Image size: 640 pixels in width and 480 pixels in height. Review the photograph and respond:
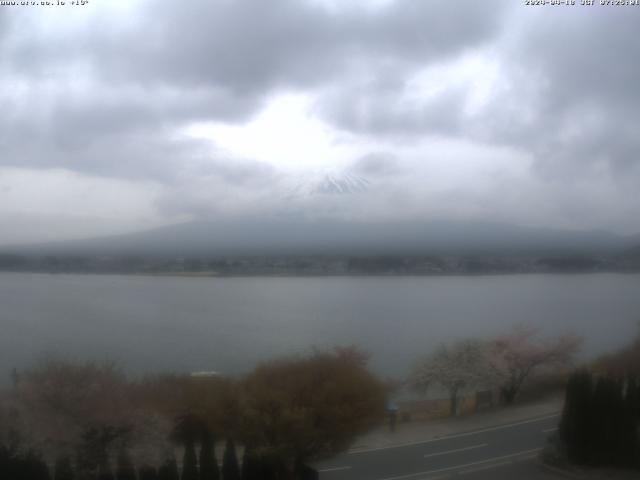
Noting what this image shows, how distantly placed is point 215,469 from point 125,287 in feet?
19.4

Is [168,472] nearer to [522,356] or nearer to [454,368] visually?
[454,368]

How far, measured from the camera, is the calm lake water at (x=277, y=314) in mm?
7602

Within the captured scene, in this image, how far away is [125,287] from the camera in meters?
10.1

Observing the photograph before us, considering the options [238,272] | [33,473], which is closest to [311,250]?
[238,272]

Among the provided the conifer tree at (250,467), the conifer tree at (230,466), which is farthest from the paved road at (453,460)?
the conifer tree at (230,466)

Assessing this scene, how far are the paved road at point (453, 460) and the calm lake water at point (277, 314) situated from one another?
1694mm

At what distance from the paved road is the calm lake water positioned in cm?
169

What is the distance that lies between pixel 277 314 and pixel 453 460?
5.06 meters

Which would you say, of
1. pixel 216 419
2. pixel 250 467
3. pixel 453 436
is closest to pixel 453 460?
pixel 453 436

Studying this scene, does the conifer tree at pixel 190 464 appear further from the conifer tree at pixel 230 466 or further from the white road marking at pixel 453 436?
the white road marking at pixel 453 436

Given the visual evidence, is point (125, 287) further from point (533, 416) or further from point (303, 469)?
point (533, 416)

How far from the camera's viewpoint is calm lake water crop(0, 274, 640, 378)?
7602mm

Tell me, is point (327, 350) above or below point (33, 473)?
above

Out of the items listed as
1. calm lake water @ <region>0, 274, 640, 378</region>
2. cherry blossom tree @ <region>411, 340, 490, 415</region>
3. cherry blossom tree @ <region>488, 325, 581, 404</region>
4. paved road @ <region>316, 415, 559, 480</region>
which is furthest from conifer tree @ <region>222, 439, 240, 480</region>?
cherry blossom tree @ <region>488, 325, 581, 404</region>
